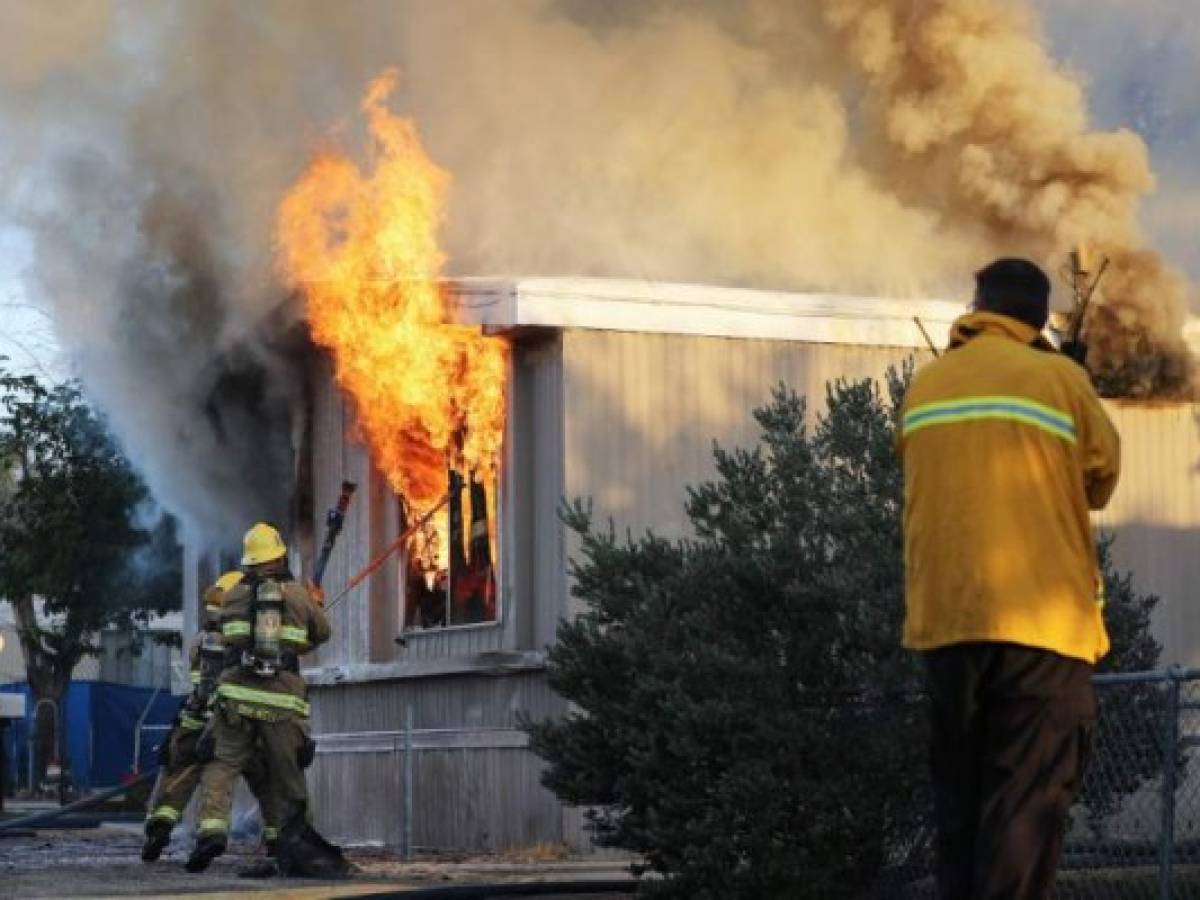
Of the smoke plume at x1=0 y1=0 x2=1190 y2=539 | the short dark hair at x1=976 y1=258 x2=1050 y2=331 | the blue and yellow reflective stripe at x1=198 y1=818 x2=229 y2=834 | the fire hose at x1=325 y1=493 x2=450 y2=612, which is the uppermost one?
the smoke plume at x1=0 y1=0 x2=1190 y2=539

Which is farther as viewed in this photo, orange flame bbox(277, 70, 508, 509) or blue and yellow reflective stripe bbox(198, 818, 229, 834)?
orange flame bbox(277, 70, 508, 509)

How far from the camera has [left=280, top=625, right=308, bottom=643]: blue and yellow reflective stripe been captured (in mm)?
13367

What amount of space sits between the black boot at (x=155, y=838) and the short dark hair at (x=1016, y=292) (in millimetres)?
9533

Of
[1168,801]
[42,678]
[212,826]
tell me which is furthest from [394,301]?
[42,678]

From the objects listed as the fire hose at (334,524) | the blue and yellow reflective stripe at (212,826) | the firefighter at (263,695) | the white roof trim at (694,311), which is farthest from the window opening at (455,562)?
the blue and yellow reflective stripe at (212,826)

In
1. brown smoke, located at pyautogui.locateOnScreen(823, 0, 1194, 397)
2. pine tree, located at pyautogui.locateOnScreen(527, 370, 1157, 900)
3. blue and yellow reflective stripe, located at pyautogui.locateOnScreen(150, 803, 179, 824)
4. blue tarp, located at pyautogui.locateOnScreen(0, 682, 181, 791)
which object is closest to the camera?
pine tree, located at pyautogui.locateOnScreen(527, 370, 1157, 900)

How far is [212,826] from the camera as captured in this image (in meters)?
13.4

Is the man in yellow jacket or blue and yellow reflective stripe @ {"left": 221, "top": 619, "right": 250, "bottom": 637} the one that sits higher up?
blue and yellow reflective stripe @ {"left": 221, "top": 619, "right": 250, "bottom": 637}

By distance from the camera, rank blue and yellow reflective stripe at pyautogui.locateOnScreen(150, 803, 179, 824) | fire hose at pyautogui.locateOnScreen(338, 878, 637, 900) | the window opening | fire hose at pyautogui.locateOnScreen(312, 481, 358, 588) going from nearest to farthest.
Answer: fire hose at pyautogui.locateOnScreen(338, 878, 637, 900) → blue and yellow reflective stripe at pyautogui.locateOnScreen(150, 803, 179, 824) → fire hose at pyautogui.locateOnScreen(312, 481, 358, 588) → the window opening

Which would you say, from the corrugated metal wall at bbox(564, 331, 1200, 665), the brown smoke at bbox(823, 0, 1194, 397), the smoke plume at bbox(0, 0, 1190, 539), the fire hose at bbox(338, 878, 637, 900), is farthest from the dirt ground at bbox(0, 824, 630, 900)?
the brown smoke at bbox(823, 0, 1194, 397)

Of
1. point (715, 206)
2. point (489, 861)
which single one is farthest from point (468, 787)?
point (715, 206)

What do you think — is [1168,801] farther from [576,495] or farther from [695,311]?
[695,311]

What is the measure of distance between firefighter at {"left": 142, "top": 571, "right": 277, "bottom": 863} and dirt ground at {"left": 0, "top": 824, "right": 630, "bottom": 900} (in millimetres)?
249

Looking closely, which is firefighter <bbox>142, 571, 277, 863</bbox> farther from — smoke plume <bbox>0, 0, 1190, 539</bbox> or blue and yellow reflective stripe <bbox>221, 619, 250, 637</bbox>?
smoke plume <bbox>0, 0, 1190, 539</bbox>
